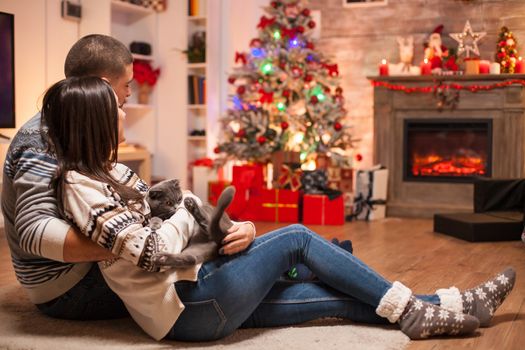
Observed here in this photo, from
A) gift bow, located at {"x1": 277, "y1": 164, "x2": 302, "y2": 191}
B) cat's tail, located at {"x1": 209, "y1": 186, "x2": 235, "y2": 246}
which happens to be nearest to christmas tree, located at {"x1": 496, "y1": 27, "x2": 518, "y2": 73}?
gift bow, located at {"x1": 277, "y1": 164, "x2": 302, "y2": 191}

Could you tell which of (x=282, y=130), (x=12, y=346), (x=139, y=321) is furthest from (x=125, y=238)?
(x=282, y=130)

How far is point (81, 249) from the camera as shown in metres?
1.91

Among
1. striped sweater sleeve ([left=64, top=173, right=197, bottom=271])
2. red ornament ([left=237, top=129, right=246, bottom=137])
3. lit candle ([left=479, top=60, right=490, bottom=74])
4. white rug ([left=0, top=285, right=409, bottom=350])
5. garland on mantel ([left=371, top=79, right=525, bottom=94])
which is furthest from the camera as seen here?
red ornament ([left=237, top=129, right=246, bottom=137])

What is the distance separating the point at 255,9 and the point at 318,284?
4.60 meters

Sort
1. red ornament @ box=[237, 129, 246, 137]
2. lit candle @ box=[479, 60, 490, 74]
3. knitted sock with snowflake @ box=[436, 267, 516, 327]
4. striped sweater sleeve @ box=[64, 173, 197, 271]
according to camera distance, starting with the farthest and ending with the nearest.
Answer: red ornament @ box=[237, 129, 246, 137] < lit candle @ box=[479, 60, 490, 74] < knitted sock with snowflake @ box=[436, 267, 516, 327] < striped sweater sleeve @ box=[64, 173, 197, 271]

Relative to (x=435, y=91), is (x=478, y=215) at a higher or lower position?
lower

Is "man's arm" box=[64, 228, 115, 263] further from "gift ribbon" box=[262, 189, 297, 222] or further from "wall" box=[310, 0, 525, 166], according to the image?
"wall" box=[310, 0, 525, 166]

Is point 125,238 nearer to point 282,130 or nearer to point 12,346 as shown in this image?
point 12,346

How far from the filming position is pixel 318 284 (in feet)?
7.50

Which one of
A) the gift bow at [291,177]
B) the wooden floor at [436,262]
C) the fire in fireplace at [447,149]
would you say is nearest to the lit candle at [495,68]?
the fire in fireplace at [447,149]

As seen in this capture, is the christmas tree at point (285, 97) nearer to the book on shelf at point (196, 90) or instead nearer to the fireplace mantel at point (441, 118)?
the fireplace mantel at point (441, 118)

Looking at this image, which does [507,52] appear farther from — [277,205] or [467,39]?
[277,205]

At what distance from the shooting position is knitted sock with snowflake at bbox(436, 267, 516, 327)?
2.26 metres

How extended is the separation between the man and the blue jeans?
3.2 inches
